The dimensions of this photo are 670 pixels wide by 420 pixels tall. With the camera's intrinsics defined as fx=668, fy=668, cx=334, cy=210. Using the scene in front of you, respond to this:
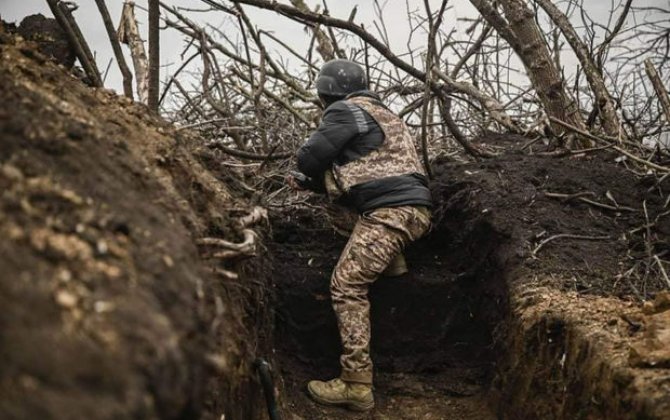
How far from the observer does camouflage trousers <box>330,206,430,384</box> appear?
4.26 m

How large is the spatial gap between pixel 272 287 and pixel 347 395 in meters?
0.87

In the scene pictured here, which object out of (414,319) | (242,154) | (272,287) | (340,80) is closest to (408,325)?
(414,319)

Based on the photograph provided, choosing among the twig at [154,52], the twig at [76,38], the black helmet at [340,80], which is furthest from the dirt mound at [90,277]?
→ the black helmet at [340,80]

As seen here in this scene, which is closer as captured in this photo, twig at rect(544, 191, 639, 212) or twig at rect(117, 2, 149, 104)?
twig at rect(544, 191, 639, 212)

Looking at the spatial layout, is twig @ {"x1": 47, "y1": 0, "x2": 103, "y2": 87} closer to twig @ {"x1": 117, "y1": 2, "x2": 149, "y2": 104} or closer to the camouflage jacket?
twig @ {"x1": 117, "y1": 2, "x2": 149, "y2": 104}

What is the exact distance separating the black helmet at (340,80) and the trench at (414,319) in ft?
3.52

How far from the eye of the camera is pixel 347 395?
14.0 feet

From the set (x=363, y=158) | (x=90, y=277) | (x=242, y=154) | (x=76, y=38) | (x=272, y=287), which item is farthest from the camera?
(x=242, y=154)

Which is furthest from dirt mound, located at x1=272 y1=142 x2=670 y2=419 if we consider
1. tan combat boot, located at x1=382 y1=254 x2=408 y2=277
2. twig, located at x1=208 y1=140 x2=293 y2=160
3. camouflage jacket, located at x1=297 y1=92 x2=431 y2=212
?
camouflage jacket, located at x1=297 y1=92 x2=431 y2=212

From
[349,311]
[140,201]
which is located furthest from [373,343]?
[140,201]

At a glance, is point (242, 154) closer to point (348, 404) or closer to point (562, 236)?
point (348, 404)

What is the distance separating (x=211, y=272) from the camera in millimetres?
2262

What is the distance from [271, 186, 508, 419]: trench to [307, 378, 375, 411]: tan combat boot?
20 cm

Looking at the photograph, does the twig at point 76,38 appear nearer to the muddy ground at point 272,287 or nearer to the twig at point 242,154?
the muddy ground at point 272,287
